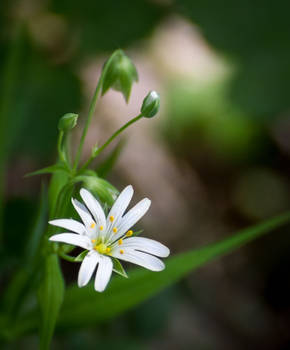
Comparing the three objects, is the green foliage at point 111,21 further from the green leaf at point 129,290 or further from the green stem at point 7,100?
the green leaf at point 129,290

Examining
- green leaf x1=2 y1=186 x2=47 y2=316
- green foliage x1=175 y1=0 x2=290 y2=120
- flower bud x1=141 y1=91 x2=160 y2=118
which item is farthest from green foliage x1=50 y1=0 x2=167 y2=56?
flower bud x1=141 y1=91 x2=160 y2=118

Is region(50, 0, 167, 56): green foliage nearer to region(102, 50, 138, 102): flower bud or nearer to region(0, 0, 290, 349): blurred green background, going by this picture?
region(0, 0, 290, 349): blurred green background

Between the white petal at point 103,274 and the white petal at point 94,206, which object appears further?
the white petal at point 94,206

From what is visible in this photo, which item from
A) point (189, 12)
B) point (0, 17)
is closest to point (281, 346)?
point (189, 12)

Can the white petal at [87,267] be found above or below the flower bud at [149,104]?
below

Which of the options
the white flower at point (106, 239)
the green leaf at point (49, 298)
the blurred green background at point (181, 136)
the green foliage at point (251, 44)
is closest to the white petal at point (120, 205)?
the white flower at point (106, 239)
